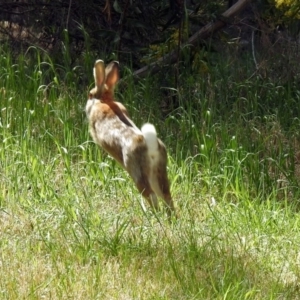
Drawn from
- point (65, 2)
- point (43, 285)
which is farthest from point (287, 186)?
point (65, 2)

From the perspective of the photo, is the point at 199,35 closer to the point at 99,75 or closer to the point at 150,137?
the point at 99,75

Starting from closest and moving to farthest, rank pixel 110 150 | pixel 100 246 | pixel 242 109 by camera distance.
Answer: pixel 100 246 → pixel 110 150 → pixel 242 109

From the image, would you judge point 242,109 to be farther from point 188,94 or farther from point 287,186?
point 287,186

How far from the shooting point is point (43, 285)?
5.71 metres

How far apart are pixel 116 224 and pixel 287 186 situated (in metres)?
1.94

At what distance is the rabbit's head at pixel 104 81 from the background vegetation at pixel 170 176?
503 millimetres

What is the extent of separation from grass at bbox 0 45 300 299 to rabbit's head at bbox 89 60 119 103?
1.57 feet

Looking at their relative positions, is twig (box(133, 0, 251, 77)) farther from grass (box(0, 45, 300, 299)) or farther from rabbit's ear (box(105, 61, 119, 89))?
rabbit's ear (box(105, 61, 119, 89))

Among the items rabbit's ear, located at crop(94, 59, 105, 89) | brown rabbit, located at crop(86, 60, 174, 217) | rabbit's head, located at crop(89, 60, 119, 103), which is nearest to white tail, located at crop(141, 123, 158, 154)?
brown rabbit, located at crop(86, 60, 174, 217)

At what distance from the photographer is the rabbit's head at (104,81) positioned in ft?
26.9

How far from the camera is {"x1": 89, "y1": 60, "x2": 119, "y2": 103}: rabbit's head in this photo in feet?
26.9

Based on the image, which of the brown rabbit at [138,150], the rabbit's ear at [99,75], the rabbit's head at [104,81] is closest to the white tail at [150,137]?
the brown rabbit at [138,150]

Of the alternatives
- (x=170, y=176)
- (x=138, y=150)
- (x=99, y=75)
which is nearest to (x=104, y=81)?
(x=99, y=75)

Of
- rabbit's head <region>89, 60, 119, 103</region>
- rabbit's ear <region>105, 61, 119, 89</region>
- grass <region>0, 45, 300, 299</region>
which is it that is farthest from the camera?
rabbit's ear <region>105, 61, 119, 89</region>
